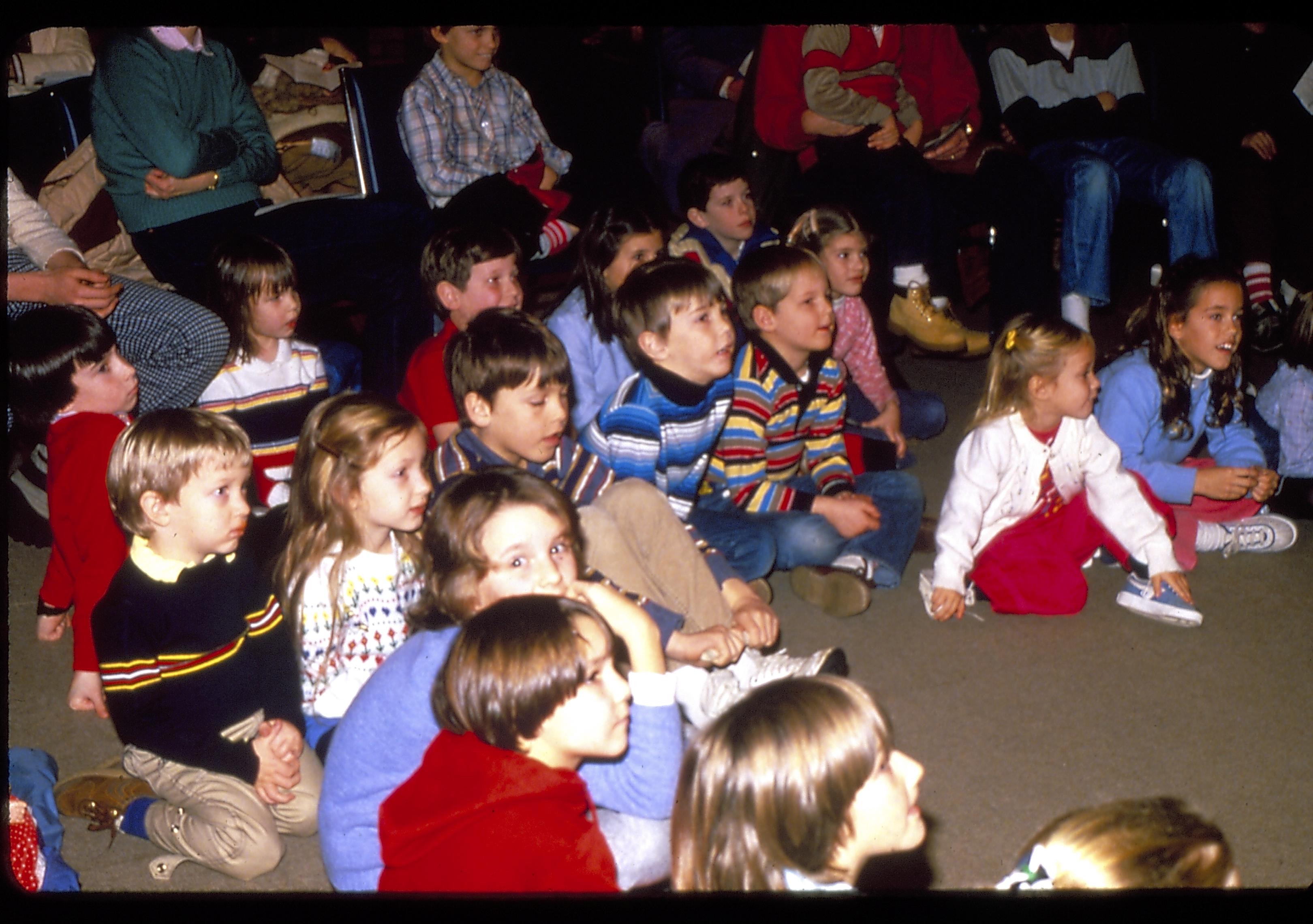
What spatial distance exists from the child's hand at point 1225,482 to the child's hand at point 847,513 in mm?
987

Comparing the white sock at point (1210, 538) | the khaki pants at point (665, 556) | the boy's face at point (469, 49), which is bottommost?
the white sock at point (1210, 538)

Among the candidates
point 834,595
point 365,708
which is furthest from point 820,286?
point 365,708

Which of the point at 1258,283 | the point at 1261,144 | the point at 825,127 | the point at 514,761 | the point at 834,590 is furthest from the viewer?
the point at 1261,144

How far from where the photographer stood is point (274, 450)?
303 cm

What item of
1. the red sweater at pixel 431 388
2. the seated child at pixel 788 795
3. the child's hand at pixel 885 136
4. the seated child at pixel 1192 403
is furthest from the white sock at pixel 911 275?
the seated child at pixel 788 795

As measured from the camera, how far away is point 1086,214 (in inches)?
163

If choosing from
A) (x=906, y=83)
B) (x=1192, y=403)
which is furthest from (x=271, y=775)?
(x=906, y=83)

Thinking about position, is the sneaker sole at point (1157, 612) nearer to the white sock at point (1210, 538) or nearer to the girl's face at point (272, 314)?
the white sock at point (1210, 538)

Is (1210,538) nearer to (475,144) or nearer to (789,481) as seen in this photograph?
(789,481)

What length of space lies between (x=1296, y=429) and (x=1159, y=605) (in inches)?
37.1

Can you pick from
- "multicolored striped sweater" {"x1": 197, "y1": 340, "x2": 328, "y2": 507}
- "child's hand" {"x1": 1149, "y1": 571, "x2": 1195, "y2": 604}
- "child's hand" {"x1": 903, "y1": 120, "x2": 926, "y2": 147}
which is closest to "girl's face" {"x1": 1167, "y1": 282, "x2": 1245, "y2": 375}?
"child's hand" {"x1": 1149, "y1": 571, "x2": 1195, "y2": 604}

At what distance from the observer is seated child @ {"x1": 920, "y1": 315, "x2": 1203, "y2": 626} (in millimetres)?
2744

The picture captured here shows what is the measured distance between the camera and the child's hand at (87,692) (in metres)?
2.33

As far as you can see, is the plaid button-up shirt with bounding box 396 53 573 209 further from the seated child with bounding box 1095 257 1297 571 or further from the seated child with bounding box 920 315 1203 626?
the seated child with bounding box 1095 257 1297 571
